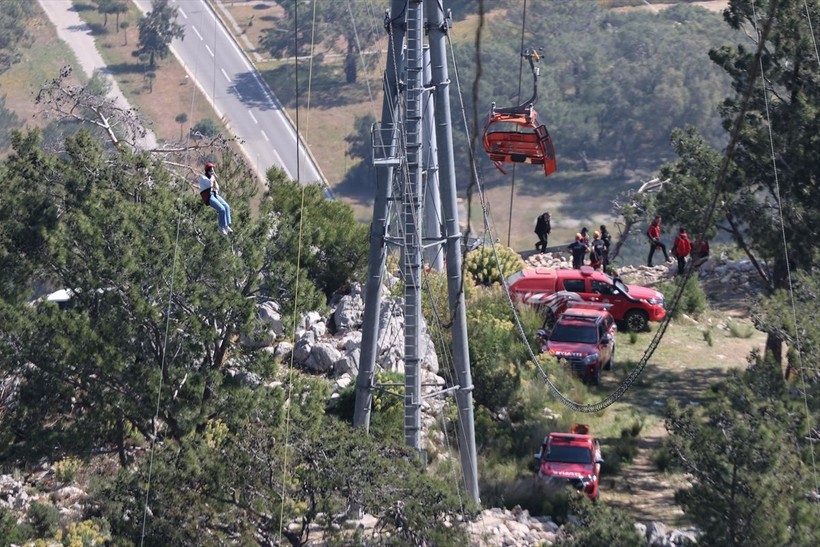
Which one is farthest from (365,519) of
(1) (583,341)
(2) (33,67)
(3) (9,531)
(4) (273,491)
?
(2) (33,67)

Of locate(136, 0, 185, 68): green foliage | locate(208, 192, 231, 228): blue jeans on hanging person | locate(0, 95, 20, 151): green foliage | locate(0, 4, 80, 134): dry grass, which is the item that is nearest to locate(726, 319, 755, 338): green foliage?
locate(208, 192, 231, 228): blue jeans on hanging person

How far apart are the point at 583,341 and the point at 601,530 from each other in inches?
517

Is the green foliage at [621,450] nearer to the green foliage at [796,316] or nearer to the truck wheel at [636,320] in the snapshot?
the green foliage at [796,316]

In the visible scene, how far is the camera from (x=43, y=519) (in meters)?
20.5

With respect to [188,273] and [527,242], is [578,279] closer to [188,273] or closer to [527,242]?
[188,273]

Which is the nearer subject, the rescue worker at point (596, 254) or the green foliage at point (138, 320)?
the green foliage at point (138, 320)

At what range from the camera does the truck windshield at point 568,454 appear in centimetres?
2412

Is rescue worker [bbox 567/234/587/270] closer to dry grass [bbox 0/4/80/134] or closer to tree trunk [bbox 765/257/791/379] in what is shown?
tree trunk [bbox 765/257/791/379]

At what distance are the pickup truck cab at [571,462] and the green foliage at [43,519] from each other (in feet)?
27.0

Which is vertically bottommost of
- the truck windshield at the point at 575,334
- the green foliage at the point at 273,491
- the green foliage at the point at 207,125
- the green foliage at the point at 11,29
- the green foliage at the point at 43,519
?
the green foliage at the point at 207,125

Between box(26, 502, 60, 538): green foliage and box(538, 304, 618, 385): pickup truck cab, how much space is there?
40.5 ft

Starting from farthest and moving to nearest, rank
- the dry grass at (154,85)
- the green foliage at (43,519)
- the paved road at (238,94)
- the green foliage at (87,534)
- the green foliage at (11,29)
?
the green foliage at (11,29), the dry grass at (154,85), the paved road at (238,94), the green foliage at (43,519), the green foliage at (87,534)

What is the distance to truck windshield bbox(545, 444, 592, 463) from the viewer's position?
2412 centimetres

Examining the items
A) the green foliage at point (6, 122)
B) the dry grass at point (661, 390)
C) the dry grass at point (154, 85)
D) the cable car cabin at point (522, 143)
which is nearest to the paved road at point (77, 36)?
the dry grass at point (154, 85)
